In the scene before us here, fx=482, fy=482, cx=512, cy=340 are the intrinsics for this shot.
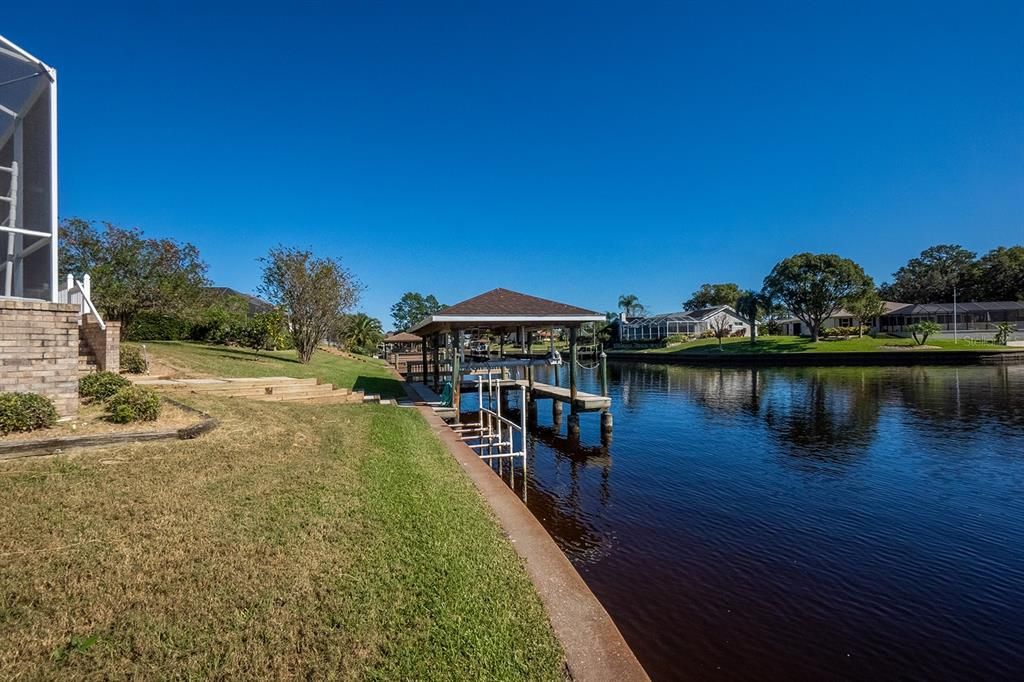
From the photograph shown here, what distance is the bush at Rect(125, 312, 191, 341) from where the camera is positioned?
2754 centimetres

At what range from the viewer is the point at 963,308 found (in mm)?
55000

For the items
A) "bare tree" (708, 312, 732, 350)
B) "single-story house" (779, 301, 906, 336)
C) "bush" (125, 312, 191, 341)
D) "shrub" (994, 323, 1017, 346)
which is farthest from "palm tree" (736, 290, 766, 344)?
"bush" (125, 312, 191, 341)

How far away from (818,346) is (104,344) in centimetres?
5543

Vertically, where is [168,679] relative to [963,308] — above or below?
below

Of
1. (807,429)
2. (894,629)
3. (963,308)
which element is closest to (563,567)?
(894,629)

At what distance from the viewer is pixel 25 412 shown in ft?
20.0

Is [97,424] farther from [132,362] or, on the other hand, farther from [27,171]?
[27,171]

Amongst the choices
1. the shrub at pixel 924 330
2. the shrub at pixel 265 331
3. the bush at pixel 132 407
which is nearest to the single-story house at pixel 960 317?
the shrub at pixel 924 330

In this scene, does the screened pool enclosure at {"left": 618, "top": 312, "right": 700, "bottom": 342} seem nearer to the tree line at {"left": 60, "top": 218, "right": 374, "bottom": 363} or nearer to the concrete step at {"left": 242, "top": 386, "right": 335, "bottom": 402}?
the tree line at {"left": 60, "top": 218, "right": 374, "bottom": 363}

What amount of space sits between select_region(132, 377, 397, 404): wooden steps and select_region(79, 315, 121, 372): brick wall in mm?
673

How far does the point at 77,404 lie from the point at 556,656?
297 inches

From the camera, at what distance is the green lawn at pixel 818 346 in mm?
43438

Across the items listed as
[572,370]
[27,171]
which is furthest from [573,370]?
Answer: [27,171]

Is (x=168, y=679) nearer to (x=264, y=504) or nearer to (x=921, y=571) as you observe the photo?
(x=264, y=504)
